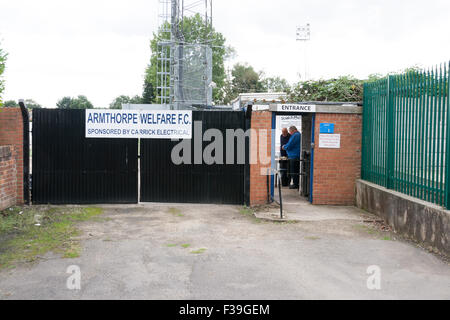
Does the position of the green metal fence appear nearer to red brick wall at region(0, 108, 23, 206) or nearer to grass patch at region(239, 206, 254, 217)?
Result: grass patch at region(239, 206, 254, 217)

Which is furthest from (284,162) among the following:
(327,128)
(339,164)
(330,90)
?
(327,128)

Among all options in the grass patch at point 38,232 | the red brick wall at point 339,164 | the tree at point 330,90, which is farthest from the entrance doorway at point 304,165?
the grass patch at point 38,232

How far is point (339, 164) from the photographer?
1103 centimetres

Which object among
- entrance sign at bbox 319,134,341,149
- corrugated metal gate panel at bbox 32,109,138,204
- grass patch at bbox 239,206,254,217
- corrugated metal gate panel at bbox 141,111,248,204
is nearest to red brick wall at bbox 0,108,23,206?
corrugated metal gate panel at bbox 32,109,138,204

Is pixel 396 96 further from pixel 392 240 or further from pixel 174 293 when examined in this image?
pixel 174 293

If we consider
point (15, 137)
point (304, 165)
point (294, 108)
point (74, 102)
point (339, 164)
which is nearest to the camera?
point (15, 137)

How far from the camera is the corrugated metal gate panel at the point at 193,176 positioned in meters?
10.7

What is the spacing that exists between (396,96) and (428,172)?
205cm

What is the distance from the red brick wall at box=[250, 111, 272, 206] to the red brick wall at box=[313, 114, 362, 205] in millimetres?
1241

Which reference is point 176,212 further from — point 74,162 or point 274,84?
point 274,84

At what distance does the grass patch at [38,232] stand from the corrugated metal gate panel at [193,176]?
4.73 ft

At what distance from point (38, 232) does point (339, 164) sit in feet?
22.7

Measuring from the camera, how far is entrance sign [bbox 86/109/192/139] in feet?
34.7
